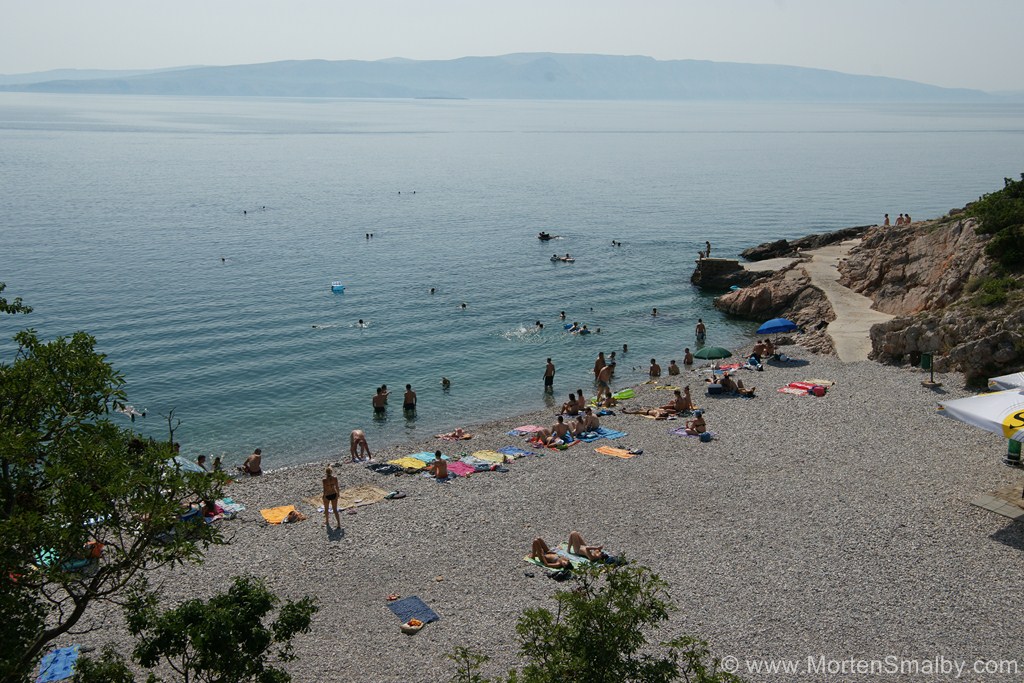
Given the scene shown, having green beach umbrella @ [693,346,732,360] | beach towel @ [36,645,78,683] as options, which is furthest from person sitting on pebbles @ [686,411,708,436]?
beach towel @ [36,645,78,683]

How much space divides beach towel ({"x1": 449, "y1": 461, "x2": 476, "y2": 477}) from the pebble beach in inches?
22.2

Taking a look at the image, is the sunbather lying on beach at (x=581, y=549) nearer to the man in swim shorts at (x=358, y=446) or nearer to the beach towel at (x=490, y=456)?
the beach towel at (x=490, y=456)

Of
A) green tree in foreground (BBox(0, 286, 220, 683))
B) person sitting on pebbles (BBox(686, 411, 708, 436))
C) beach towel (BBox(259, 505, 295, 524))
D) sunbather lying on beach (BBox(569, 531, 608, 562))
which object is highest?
green tree in foreground (BBox(0, 286, 220, 683))

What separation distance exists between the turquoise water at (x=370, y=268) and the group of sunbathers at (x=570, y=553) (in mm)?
12675

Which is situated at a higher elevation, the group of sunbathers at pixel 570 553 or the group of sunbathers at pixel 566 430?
the group of sunbathers at pixel 570 553

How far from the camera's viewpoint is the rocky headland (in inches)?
1153

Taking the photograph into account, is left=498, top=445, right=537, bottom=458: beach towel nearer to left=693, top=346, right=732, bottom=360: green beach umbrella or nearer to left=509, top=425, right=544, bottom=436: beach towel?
left=509, top=425, right=544, bottom=436: beach towel

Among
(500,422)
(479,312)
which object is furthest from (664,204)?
(500,422)

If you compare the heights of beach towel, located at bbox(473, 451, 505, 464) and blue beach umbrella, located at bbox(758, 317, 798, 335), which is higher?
blue beach umbrella, located at bbox(758, 317, 798, 335)

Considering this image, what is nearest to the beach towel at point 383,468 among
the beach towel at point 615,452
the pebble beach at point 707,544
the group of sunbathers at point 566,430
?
the pebble beach at point 707,544

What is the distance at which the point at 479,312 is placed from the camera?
4681cm

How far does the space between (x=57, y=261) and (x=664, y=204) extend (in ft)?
190

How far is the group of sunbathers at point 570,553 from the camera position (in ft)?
59.5

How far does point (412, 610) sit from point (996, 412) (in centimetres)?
1369
